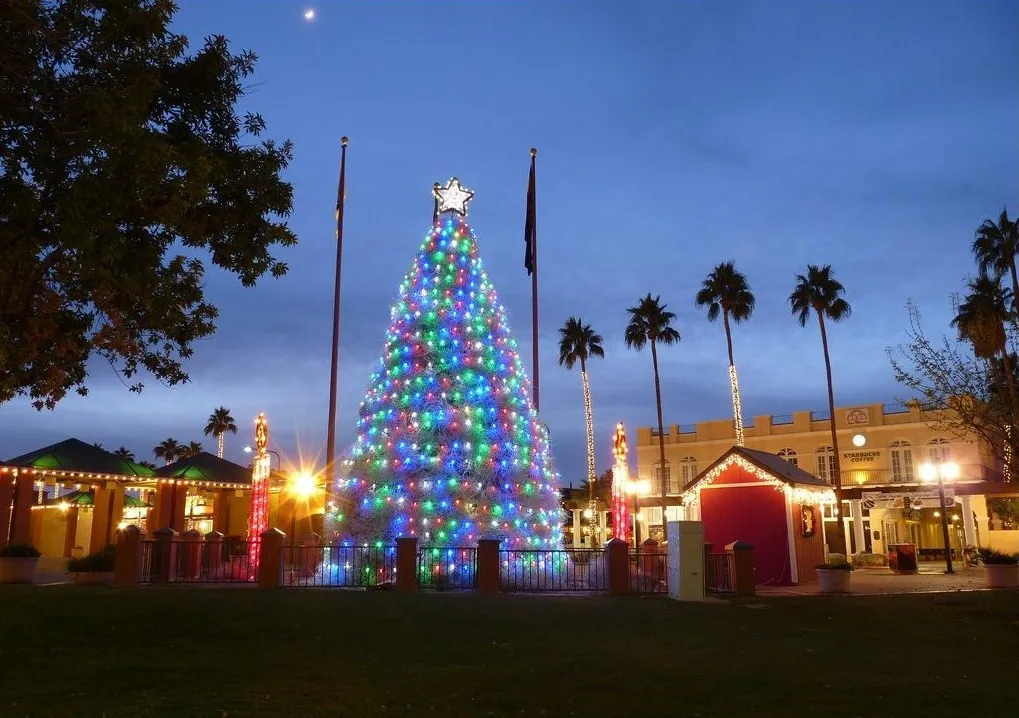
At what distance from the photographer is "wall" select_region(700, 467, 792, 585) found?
2333 centimetres

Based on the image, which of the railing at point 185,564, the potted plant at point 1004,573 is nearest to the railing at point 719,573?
the potted plant at point 1004,573

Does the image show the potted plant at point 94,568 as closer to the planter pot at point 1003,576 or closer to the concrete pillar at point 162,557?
the concrete pillar at point 162,557

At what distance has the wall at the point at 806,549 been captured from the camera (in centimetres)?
2345

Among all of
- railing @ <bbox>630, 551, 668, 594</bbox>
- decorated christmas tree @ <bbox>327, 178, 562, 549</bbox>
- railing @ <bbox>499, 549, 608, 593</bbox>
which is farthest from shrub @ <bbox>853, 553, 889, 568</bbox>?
decorated christmas tree @ <bbox>327, 178, 562, 549</bbox>

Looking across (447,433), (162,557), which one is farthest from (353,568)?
(162,557)

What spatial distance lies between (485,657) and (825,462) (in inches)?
1645

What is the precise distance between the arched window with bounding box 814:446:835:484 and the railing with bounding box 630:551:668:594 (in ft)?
95.0

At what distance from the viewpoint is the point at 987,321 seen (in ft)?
88.6

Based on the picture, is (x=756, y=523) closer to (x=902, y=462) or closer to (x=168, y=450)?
(x=902, y=462)

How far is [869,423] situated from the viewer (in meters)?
45.3

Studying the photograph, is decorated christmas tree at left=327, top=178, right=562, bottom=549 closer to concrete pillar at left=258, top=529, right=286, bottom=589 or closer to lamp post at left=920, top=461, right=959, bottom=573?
concrete pillar at left=258, top=529, right=286, bottom=589

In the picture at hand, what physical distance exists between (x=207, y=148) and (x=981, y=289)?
3300 centimetres

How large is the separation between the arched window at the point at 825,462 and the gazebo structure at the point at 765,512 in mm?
22540

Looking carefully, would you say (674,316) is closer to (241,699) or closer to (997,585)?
(997,585)
